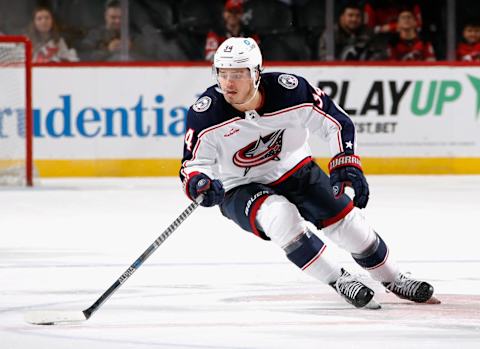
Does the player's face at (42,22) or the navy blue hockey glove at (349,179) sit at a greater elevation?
the player's face at (42,22)

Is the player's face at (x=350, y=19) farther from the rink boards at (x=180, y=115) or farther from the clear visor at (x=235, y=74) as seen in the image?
the clear visor at (x=235, y=74)

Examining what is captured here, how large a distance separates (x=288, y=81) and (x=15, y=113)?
4.83 meters

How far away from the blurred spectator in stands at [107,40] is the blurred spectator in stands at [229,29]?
0.60m

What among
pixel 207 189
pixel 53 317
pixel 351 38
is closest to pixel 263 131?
pixel 207 189

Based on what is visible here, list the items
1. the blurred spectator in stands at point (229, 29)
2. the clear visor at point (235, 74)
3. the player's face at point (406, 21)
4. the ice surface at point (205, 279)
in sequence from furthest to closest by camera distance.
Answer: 1. the player's face at point (406, 21)
2. the blurred spectator in stands at point (229, 29)
3. the clear visor at point (235, 74)
4. the ice surface at point (205, 279)

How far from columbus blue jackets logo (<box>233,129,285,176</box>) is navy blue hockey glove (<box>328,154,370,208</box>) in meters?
0.23

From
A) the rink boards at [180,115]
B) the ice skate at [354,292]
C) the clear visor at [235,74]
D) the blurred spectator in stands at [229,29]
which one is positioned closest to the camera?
the ice skate at [354,292]

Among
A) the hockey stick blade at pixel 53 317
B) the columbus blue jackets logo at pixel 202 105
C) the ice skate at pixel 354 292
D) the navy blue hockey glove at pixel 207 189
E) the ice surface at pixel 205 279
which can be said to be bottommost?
the ice surface at pixel 205 279

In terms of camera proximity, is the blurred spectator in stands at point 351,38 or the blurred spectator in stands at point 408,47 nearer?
the blurred spectator in stands at point 351,38

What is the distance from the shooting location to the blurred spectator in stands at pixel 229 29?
921 cm

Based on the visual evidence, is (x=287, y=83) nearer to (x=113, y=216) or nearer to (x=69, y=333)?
(x=69, y=333)

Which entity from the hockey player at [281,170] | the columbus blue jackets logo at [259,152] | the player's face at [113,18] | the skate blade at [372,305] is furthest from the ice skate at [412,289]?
the player's face at [113,18]

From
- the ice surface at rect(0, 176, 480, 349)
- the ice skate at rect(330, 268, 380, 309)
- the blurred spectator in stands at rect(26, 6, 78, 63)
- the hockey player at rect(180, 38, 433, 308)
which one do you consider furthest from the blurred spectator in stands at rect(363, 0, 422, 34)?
the ice skate at rect(330, 268, 380, 309)

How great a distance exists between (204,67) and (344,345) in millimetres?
6102
